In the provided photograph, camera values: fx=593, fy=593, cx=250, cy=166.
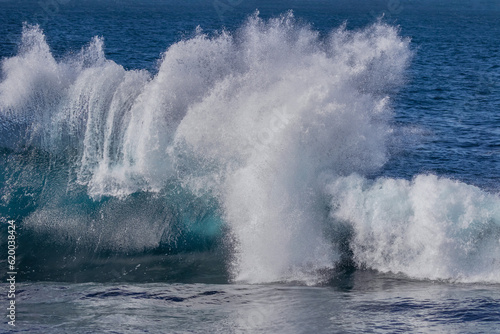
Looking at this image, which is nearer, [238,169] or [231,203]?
[231,203]

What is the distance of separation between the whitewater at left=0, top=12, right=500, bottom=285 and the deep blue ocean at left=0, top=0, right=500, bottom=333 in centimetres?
4

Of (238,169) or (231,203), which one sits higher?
(238,169)

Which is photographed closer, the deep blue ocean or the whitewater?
the deep blue ocean

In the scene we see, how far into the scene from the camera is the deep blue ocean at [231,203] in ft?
32.8

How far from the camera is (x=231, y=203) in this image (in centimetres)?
1262

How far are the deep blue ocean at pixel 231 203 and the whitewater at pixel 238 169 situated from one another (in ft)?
0.12

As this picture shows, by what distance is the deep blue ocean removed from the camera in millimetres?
9992

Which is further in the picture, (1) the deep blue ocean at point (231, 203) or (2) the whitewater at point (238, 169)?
(2) the whitewater at point (238, 169)

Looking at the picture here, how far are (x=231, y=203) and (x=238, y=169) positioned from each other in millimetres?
780

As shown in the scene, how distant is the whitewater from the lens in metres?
11.9

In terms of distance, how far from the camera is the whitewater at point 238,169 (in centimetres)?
1185

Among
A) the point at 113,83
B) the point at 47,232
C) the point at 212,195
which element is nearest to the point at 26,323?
the point at 47,232

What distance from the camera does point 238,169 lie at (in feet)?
42.3

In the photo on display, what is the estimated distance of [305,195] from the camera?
12383 mm
